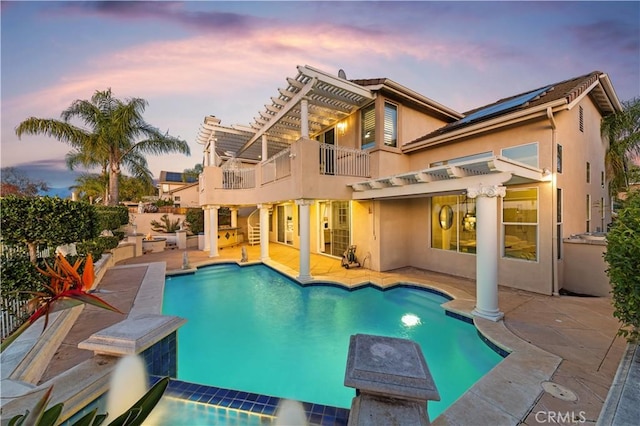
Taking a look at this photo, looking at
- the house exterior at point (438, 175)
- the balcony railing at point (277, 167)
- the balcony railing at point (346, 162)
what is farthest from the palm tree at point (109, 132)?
the balcony railing at point (346, 162)

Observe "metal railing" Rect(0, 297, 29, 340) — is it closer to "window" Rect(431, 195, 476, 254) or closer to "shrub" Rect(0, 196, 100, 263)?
"shrub" Rect(0, 196, 100, 263)

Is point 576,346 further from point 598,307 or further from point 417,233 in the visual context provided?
point 417,233

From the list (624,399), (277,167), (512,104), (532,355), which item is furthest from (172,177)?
(624,399)

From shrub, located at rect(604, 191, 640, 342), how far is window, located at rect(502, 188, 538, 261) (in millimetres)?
4496

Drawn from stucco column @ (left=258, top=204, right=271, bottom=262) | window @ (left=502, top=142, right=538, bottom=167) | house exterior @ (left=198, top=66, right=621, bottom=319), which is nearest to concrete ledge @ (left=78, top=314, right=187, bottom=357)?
house exterior @ (left=198, top=66, right=621, bottom=319)

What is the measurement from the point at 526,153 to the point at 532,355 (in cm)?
642

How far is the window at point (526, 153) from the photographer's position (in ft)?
26.2

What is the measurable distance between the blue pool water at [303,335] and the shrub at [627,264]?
2.11m

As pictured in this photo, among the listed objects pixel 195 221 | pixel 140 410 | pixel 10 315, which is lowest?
pixel 10 315

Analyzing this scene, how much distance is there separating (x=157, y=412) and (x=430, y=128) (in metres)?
13.5

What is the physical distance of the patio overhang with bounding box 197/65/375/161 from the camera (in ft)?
29.6

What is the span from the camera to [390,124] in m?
10.9

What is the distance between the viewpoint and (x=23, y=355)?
381 cm

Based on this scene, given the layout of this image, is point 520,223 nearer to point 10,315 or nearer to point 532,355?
point 532,355
